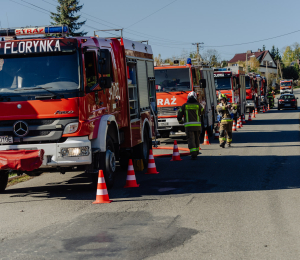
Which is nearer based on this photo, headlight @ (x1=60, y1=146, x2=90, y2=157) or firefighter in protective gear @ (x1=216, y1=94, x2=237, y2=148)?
headlight @ (x1=60, y1=146, x2=90, y2=157)

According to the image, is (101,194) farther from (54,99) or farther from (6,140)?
(6,140)

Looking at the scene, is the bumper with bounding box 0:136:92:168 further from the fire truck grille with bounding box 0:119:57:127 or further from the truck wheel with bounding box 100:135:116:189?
the truck wheel with bounding box 100:135:116:189

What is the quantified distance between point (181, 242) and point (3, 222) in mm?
2818

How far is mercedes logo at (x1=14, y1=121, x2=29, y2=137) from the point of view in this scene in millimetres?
8383

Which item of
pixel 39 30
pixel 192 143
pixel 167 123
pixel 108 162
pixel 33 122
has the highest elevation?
pixel 39 30

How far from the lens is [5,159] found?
821cm

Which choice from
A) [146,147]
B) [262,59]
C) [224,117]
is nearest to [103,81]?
[146,147]

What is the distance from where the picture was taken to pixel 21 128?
839 centimetres

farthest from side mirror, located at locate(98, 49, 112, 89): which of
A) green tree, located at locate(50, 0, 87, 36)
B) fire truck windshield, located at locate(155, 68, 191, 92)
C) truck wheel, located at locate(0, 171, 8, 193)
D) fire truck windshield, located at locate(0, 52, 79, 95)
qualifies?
green tree, located at locate(50, 0, 87, 36)

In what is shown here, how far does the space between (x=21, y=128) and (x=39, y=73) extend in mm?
992

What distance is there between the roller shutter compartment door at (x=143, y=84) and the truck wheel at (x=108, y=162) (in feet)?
8.92

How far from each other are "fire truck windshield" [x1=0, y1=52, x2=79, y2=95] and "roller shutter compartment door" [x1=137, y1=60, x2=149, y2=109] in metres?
3.72

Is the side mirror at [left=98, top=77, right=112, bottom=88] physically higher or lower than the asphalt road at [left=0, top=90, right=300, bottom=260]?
higher

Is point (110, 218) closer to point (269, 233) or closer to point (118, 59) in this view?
point (269, 233)
